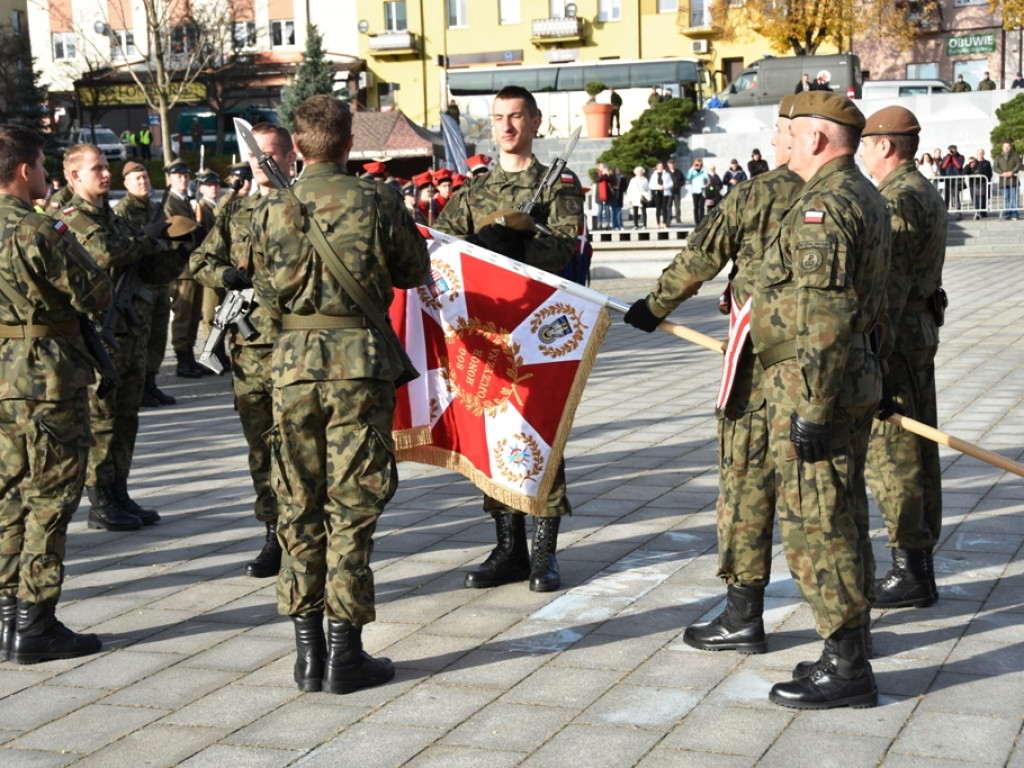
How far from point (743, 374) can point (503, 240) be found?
1.49m

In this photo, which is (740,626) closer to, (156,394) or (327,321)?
(327,321)

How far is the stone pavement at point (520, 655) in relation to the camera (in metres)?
4.54

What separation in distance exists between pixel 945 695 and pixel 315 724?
226 centimetres

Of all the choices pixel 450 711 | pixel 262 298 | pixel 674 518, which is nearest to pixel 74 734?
pixel 450 711

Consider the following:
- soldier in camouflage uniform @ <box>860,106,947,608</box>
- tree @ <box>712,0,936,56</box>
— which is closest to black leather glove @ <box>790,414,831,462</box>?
soldier in camouflage uniform @ <box>860,106,947,608</box>

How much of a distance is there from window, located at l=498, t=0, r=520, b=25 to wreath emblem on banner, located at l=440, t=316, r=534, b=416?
184 ft

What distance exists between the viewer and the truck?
40.3 meters

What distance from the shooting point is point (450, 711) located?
4.86 metres

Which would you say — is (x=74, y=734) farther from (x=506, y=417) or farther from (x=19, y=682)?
(x=506, y=417)

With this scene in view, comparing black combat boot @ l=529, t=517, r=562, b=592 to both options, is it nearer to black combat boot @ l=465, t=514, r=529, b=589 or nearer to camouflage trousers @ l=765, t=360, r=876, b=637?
black combat boot @ l=465, t=514, r=529, b=589

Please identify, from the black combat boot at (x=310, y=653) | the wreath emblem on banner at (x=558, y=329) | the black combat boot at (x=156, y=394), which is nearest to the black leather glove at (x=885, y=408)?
the wreath emblem on banner at (x=558, y=329)

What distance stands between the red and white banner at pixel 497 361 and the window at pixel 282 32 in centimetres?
5995

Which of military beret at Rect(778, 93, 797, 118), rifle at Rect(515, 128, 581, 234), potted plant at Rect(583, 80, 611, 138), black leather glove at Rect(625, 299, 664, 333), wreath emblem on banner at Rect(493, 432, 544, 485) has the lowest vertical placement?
wreath emblem on banner at Rect(493, 432, 544, 485)

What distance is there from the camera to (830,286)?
453 centimetres
